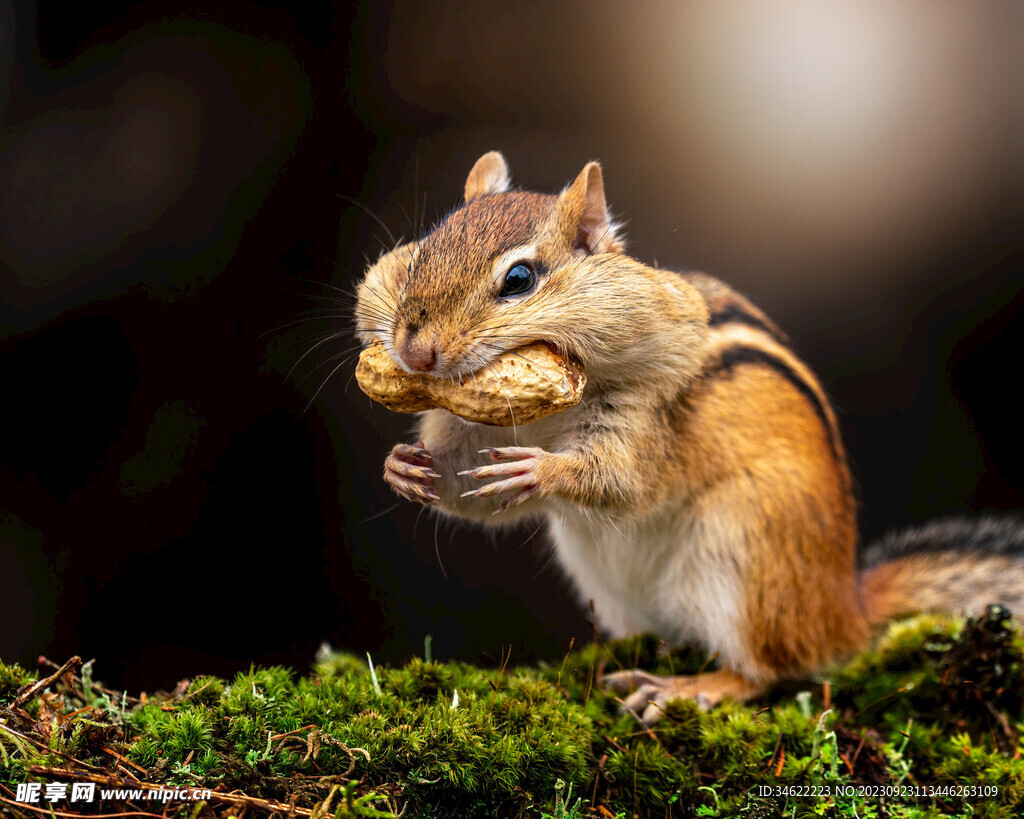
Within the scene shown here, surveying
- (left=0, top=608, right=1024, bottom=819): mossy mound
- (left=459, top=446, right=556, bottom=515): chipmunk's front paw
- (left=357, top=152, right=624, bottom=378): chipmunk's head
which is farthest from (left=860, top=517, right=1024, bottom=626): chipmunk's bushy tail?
(left=357, top=152, right=624, bottom=378): chipmunk's head

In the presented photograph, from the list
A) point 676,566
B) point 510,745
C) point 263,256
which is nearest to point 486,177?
point 263,256

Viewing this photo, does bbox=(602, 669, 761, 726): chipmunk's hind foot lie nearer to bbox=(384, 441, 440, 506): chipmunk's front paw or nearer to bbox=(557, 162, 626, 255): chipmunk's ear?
bbox=(384, 441, 440, 506): chipmunk's front paw

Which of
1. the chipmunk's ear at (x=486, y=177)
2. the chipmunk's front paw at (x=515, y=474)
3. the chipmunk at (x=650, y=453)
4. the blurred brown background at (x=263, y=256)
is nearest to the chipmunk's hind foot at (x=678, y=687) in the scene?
the chipmunk at (x=650, y=453)

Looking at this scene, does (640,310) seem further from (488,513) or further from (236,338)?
(236,338)

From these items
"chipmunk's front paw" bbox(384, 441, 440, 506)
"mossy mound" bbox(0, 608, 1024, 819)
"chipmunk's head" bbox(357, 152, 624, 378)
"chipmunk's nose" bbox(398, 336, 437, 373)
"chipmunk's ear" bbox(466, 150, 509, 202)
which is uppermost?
"chipmunk's ear" bbox(466, 150, 509, 202)

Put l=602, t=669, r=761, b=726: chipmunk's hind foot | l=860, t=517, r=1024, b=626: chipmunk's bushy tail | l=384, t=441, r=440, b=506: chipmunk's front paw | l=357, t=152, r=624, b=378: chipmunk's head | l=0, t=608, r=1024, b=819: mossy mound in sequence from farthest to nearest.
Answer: l=860, t=517, r=1024, b=626: chipmunk's bushy tail → l=602, t=669, r=761, b=726: chipmunk's hind foot → l=384, t=441, r=440, b=506: chipmunk's front paw → l=357, t=152, r=624, b=378: chipmunk's head → l=0, t=608, r=1024, b=819: mossy mound

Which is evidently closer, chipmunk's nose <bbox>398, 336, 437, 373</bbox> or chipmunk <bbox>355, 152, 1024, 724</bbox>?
chipmunk's nose <bbox>398, 336, 437, 373</bbox>

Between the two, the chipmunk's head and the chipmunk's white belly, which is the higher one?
the chipmunk's head

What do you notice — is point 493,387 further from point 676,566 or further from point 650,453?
point 676,566
